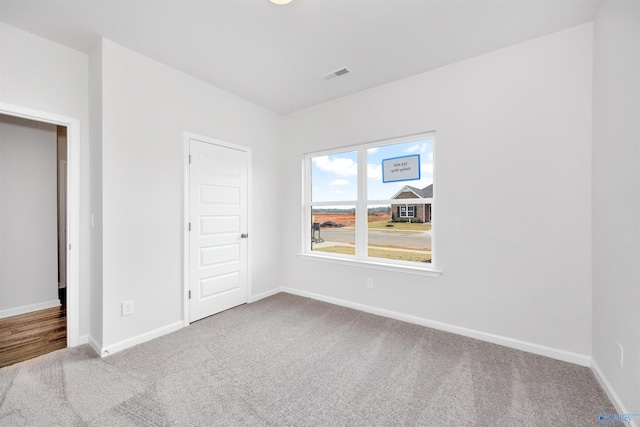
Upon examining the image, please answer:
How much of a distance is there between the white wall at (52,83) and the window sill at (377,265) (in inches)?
94.3

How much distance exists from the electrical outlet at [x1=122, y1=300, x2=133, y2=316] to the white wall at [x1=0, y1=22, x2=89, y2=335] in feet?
1.35

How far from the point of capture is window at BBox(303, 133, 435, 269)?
2.98m

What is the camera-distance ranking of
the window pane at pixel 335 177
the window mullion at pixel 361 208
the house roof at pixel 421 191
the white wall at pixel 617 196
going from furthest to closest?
the window pane at pixel 335 177 → the window mullion at pixel 361 208 → the house roof at pixel 421 191 → the white wall at pixel 617 196

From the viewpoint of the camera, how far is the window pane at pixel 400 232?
296cm

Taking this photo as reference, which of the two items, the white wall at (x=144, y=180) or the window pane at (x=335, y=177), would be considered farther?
the window pane at (x=335, y=177)

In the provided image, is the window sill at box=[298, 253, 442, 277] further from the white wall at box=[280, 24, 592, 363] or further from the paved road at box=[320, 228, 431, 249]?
the paved road at box=[320, 228, 431, 249]

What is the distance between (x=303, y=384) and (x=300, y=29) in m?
2.76

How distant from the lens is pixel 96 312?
239 centimetres

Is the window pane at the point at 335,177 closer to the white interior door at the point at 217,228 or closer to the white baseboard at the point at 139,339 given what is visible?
the white interior door at the point at 217,228

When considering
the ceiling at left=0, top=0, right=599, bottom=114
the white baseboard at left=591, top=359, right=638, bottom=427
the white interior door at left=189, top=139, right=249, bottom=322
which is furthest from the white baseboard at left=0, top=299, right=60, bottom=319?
the white baseboard at left=591, top=359, right=638, bottom=427

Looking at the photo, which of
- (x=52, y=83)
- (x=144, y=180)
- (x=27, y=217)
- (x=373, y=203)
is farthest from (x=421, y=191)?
(x=27, y=217)

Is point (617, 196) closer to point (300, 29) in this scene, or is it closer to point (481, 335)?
point (481, 335)

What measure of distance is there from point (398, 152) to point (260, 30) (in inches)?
74.1

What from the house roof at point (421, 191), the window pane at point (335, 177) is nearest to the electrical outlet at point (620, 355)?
the house roof at point (421, 191)
